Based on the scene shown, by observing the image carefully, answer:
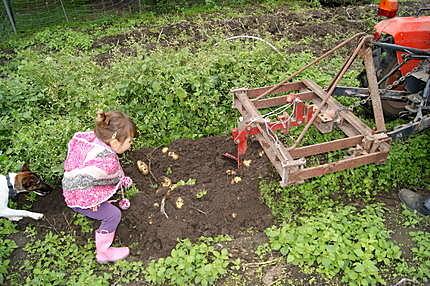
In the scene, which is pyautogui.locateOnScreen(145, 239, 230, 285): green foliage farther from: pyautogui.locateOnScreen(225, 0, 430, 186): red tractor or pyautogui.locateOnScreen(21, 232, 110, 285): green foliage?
pyautogui.locateOnScreen(225, 0, 430, 186): red tractor

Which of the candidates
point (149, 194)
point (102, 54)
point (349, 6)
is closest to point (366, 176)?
point (149, 194)

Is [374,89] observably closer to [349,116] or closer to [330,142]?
[349,116]

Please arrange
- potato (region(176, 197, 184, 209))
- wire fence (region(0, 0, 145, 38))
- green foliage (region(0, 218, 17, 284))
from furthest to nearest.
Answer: wire fence (region(0, 0, 145, 38))
potato (region(176, 197, 184, 209))
green foliage (region(0, 218, 17, 284))

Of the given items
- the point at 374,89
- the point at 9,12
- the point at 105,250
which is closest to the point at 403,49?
the point at 374,89

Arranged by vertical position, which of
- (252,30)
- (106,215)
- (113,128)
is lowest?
(106,215)

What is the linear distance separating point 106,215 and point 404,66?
348 centimetres

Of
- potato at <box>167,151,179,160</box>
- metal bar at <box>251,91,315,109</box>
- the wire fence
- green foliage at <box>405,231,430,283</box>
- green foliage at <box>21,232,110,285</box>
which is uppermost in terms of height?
metal bar at <box>251,91,315,109</box>

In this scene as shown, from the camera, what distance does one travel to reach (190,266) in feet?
11.4

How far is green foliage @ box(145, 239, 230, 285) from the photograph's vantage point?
134 inches

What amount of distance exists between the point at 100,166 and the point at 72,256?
926 mm

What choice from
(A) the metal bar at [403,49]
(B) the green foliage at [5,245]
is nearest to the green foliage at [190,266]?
(B) the green foliage at [5,245]

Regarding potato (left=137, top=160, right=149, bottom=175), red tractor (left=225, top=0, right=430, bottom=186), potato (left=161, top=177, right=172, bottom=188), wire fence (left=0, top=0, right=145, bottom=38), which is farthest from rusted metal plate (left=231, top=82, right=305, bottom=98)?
wire fence (left=0, top=0, right=145, bottom=38)

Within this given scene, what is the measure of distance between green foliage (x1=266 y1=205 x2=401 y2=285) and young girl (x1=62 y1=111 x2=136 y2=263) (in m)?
1.52

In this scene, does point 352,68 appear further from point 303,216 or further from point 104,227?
point 104,227
